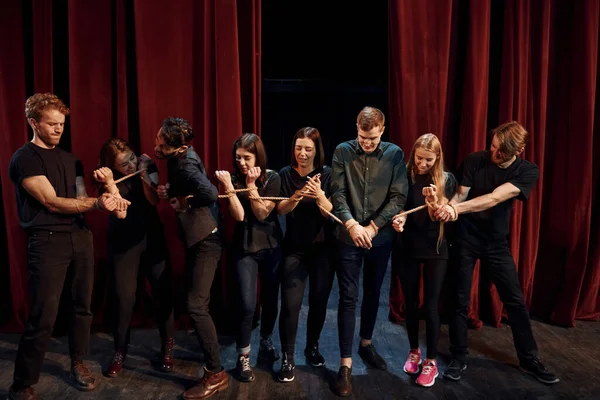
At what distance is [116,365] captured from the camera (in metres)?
2.68

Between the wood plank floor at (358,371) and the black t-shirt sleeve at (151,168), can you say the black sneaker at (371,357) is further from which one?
the black t-shirt sleeve at (151,168)

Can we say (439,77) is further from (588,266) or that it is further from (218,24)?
(588,266)

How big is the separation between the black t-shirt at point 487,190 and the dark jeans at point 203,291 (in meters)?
1.40

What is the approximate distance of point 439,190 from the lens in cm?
248

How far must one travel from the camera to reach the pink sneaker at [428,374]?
8.42ft

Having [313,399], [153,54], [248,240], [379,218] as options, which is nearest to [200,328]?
[248,240]

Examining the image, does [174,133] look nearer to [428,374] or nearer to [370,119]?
[370,119]

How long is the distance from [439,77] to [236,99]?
1368 mm

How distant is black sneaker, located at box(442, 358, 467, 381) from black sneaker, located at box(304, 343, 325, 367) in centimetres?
69

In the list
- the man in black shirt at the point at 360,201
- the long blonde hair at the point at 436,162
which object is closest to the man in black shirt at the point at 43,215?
the man in black shirt at the point at 360,201

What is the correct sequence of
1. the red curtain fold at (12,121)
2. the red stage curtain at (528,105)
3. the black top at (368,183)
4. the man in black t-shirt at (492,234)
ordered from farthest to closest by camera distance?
the red stage curtain at (528,105) → the red curtain fold at (12,121) → the man in black t-shirt at (492,234) → the black top at (368,183)

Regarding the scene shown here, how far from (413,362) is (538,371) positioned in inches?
26.9

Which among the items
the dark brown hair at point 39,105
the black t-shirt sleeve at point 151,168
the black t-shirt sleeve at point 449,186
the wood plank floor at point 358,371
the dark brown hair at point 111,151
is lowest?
the wood plank floor at point 358,371

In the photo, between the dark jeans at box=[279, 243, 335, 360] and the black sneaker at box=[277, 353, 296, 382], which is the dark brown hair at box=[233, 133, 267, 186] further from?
the black sneaker at box=[277, 353, 296, 382]
